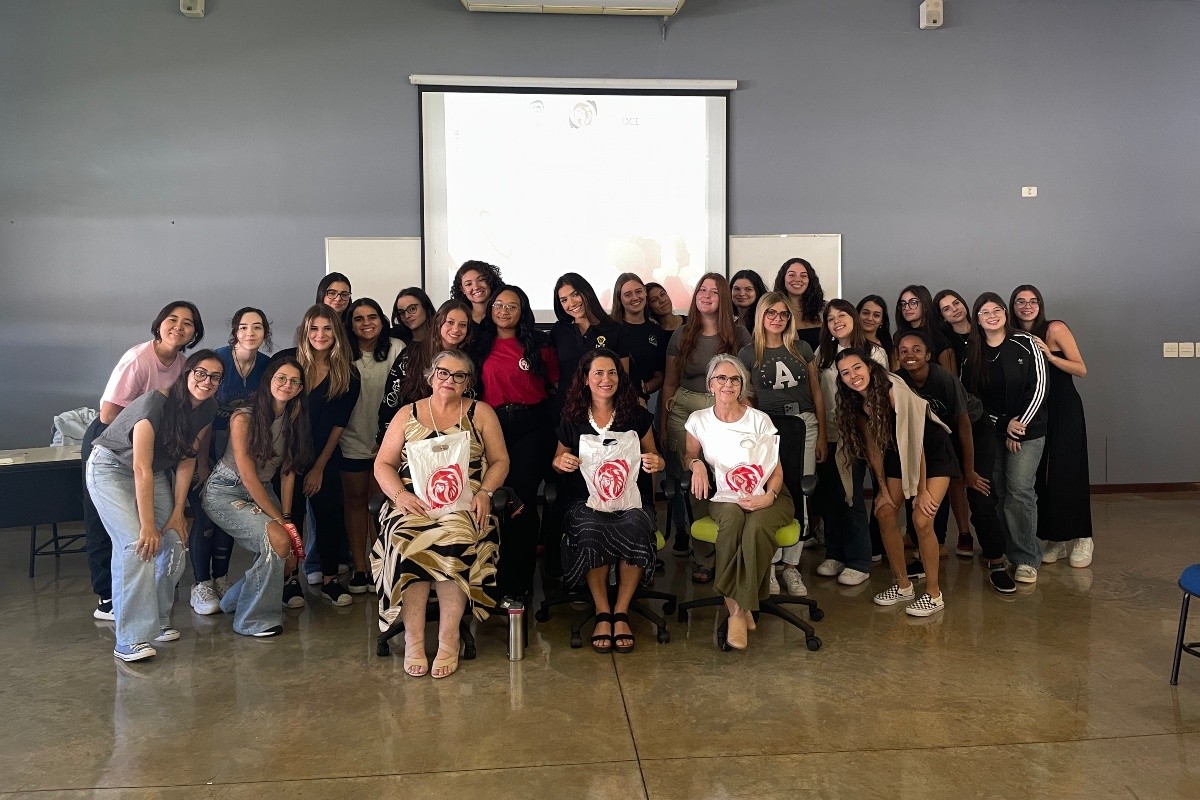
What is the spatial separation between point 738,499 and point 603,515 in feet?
1.86

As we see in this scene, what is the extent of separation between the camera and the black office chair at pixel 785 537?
11.7 ft

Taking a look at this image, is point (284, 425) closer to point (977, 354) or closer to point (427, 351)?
point (427, 351)

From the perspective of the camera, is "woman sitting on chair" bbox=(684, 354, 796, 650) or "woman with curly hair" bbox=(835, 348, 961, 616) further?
"woman with curly hair" bbox=(835, 348, 961, 616)

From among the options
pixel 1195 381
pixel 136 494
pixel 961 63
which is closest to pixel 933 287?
pixel 961 63

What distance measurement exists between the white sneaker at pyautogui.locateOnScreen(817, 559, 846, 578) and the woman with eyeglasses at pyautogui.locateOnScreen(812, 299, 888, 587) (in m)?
0.02

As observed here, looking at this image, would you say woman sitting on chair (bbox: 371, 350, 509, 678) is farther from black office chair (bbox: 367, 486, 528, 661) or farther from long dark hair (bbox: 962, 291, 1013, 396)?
long dark hair (bbox: 962, 291, 1013, 396)

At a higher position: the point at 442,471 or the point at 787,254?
the point at 787,254

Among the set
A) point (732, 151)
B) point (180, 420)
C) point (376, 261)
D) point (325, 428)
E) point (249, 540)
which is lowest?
point (249, 540)

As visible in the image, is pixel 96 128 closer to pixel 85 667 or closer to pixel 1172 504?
pixel 85 667

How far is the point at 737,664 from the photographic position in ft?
11.1

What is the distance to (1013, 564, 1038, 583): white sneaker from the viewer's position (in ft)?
14.3

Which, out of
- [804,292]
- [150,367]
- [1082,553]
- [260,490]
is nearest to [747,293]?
[804,292]

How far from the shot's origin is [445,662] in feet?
10.9

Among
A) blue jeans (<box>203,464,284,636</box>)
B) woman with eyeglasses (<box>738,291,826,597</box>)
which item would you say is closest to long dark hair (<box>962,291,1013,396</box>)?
woman with eyeglasses (<box>738,291,826,597</box>)
